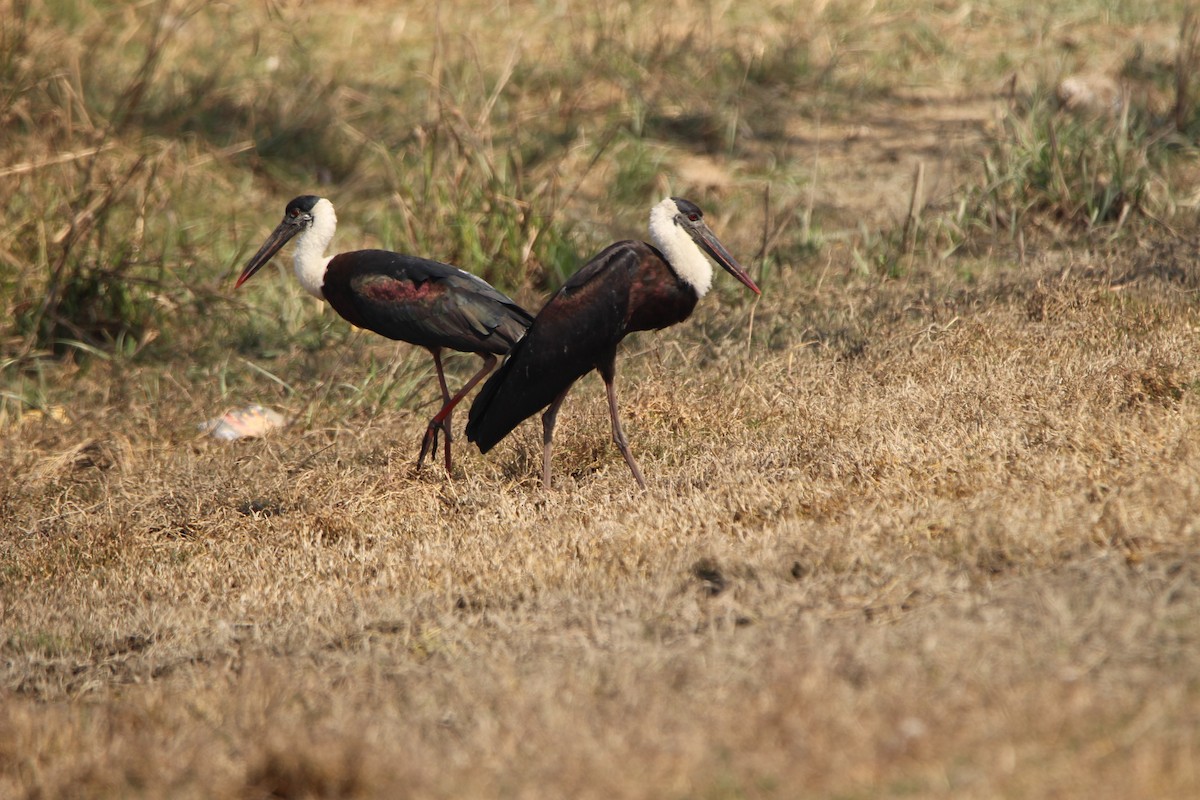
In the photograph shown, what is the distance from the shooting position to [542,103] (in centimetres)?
980

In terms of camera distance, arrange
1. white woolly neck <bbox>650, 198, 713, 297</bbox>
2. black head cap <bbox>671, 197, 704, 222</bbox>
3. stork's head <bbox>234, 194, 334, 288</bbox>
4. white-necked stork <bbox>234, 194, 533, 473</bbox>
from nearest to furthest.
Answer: white woolly neck <bbox>650, 198, 713, 297</bbox>, black head cap <bbox>671, 197, 704, 222</bbox>, white-necked stork <bbox>234, 194, 533, 473</bbox>, stork's head <bbox>234, 194, 334, 288</bbox>

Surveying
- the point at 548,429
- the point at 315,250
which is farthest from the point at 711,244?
the point at 315,250

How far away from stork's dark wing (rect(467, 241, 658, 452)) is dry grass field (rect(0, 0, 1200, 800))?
0.31 metres

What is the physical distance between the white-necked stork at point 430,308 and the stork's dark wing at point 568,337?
476 millimetres

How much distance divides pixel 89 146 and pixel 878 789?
6.91m

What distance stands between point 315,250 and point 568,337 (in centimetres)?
174

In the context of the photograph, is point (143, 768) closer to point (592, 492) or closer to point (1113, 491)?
point (592, 492)

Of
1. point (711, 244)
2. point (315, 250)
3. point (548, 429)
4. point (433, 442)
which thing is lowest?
point (433, 442)

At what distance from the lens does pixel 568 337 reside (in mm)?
5043

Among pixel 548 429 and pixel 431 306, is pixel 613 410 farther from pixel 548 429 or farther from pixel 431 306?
pixel 431 306

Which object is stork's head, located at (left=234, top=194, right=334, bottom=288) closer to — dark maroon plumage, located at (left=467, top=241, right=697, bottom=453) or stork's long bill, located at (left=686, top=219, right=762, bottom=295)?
dark maroon plumage, located at (left=467, top=241, right=697, bottom=453)

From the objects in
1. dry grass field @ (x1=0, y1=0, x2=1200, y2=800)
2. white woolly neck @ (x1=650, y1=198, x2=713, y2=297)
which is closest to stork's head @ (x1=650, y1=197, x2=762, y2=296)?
white woolly neck @ (x1=650, y1=198, x2=713, y2=297)

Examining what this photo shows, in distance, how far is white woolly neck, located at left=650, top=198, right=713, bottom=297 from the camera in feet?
16.9

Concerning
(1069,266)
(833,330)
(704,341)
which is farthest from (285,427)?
(1069,266)
